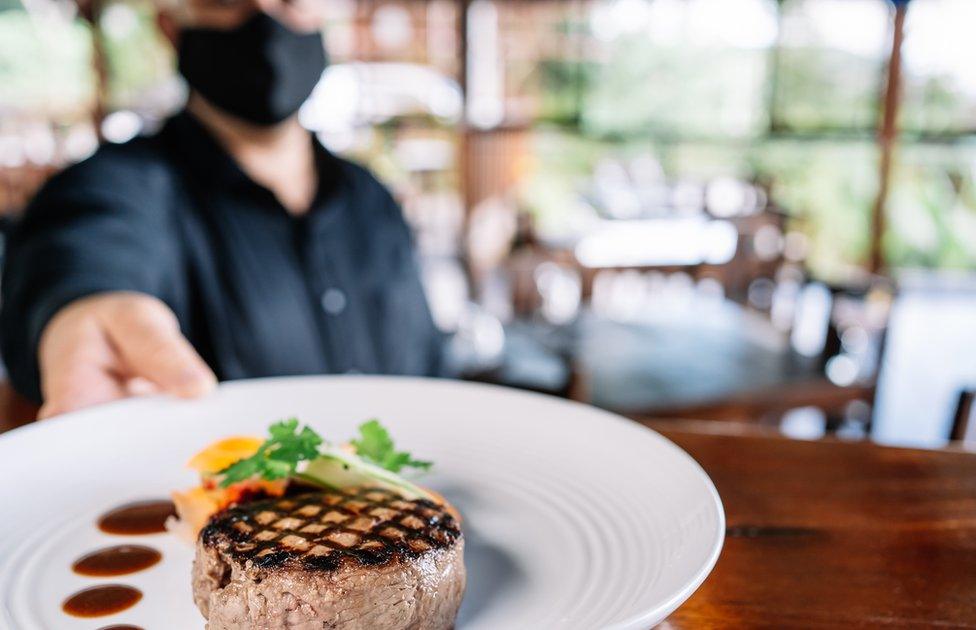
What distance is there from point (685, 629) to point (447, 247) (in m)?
7.85

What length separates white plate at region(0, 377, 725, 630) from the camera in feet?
2.26

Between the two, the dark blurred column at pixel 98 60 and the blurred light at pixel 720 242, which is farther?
the dark blurred column at pixel 98 60

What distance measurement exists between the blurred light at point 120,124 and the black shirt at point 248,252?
20.9 feet

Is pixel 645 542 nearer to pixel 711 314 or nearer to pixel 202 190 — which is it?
pixel 202 190

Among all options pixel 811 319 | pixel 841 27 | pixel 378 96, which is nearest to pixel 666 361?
pixel 811 319

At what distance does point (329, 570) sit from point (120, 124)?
7992 millimetres

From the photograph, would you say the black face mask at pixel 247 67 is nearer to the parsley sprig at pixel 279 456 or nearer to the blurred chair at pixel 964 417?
the parsley sprig at pixel 279 456

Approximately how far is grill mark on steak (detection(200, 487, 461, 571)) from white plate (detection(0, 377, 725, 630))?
67 millimetres

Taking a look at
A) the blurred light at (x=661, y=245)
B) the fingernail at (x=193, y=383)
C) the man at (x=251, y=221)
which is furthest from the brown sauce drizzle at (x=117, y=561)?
the blurred light at (x=661, y=245)

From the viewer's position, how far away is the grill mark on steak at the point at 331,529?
0.69 m

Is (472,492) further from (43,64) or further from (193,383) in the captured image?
(43,64)

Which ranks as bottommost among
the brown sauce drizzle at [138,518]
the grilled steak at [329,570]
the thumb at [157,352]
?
the brown sauce drizzle at [138,518]

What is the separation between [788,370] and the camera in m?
2.91

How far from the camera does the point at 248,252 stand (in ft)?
5.98
